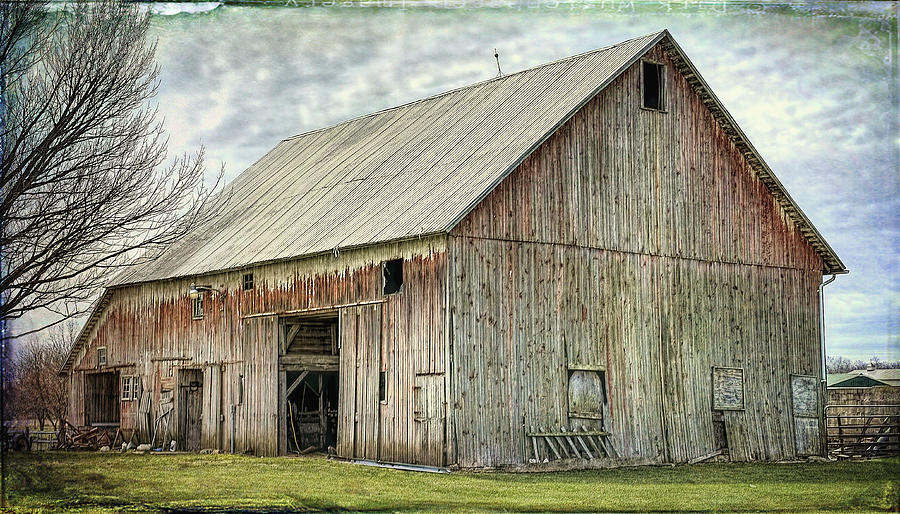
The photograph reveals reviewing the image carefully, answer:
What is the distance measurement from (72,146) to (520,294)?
31.3ft

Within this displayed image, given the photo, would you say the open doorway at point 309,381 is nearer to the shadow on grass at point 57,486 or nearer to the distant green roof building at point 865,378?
the shadow on grass at point 57,486

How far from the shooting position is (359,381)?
2681cm

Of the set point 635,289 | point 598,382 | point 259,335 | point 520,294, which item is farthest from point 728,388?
point 259,335

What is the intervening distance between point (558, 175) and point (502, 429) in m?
5.74

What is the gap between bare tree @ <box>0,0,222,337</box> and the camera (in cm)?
2198

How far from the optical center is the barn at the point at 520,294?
82.2ft

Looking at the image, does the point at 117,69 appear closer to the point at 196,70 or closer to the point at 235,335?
the point at 196,70

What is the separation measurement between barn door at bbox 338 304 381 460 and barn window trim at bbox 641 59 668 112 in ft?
26.5

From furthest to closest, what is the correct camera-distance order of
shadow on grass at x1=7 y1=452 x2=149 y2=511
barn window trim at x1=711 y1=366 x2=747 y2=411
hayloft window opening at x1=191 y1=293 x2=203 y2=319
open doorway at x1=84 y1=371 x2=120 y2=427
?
open doorway at x1=84 y1=371 x2=120 y2=427 < hayloft window opening at x1=191 y1=293 x2=203 y2=319 < barn window trim at x1=711 y1=366 x2=747 y2=411 < shadow on grass at x1=7 y1=452 x2=149 y2=511

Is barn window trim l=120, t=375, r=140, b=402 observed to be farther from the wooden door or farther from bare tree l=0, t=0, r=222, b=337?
bare tree l=0, t=0, r=222, b=337

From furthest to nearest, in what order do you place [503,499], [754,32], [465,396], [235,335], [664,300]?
[235,335] → [664,300] → [465,396] → [754,32] → [503,499]

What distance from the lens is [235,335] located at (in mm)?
31312

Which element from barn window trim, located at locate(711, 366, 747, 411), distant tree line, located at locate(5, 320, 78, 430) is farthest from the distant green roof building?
distant tree line, located at locate(5, 320, 78, 430)

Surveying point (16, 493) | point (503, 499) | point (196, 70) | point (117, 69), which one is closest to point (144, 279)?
point (196, 70)
